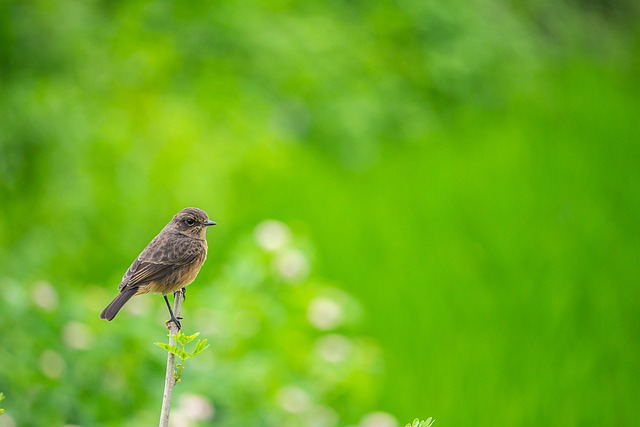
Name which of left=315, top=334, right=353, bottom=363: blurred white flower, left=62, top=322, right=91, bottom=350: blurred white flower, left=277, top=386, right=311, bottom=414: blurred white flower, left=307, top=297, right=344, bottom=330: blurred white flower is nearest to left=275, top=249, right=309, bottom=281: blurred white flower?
left=307, top=297, right=344, bottom=330: blurred white flower

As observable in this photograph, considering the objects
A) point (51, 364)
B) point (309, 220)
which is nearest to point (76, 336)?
point (51, 364)

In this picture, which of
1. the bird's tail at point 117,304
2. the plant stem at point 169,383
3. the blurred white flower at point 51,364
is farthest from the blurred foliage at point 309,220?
the plant stem at point 169,383

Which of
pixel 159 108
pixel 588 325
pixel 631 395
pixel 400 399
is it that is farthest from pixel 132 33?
pixel 631 395

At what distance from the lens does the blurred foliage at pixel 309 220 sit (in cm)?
280

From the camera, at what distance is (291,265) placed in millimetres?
3186

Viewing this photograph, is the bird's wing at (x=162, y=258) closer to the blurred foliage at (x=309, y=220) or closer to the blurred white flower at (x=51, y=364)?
the blurred foliage at (x=309, y=220)

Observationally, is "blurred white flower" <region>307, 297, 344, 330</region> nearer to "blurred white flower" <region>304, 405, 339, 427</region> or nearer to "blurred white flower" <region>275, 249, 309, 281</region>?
"blurred white flower" <region>275, 249, 309, 281</region>

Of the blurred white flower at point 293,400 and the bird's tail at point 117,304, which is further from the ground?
the blurred white flower at point 293,400

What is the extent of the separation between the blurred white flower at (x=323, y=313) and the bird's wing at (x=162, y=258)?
2177 mm

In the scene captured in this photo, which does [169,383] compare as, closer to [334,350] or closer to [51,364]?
[51,364]

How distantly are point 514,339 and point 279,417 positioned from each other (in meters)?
1.77

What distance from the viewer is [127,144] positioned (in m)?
4.28

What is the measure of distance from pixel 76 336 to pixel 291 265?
0.97 m

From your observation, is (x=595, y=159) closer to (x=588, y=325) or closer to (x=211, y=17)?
(x=588, y=325)
